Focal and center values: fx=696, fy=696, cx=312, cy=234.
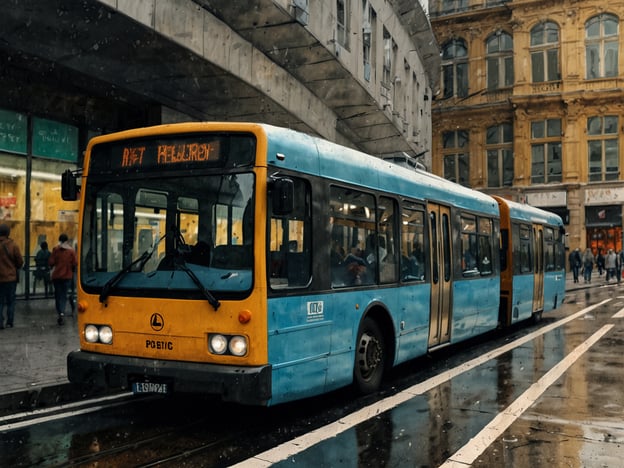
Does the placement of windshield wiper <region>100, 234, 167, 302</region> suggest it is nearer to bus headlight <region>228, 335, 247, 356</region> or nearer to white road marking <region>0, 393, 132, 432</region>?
bus headlight <region>228, 335, 247, 356</region>

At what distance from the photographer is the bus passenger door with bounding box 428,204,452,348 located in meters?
9.72

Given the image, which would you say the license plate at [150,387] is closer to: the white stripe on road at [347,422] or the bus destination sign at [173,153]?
the white stripe on road at [347,422]

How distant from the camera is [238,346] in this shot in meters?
5.82

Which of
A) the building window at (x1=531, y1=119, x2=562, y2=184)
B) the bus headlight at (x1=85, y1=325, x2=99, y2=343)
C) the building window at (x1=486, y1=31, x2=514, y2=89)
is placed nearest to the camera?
the bus headlight at (x1=85, y1=325, x2=99, y2=343)

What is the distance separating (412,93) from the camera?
31.5 m

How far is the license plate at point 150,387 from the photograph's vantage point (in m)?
5.93

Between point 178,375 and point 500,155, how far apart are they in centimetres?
4626

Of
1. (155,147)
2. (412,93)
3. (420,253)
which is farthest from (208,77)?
(412,93)

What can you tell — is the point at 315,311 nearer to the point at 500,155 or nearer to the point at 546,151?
the point at 546,151

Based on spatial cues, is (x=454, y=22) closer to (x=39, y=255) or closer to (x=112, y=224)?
(x=39, y=255)

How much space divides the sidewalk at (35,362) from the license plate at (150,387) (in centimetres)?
153

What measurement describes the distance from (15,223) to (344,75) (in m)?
9.45

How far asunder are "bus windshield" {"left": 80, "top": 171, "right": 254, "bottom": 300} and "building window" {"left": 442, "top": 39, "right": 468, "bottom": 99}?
47252 millimetres

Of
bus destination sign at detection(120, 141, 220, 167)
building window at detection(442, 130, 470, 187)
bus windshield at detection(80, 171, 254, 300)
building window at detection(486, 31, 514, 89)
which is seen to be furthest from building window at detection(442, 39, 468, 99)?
bus windshield at detection(80, 171, 254, 300)
